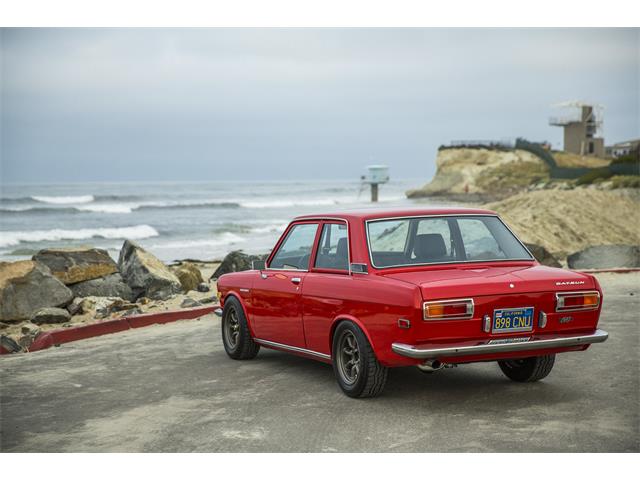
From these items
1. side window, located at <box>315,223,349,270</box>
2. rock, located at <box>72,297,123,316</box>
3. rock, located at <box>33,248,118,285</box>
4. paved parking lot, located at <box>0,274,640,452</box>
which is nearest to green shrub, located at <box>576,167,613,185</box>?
rock, located at <box>33,248,118,285</box>

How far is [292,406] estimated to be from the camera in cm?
720

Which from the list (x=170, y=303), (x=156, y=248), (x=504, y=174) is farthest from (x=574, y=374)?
(x=504, y=174)

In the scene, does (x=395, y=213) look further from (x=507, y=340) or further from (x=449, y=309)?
(x=507, y=340)

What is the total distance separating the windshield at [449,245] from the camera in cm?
764

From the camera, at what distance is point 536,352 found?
6.95 meters

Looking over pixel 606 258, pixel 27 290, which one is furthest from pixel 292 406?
pixel 606 258

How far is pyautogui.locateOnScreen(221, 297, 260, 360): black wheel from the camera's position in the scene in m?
9.45

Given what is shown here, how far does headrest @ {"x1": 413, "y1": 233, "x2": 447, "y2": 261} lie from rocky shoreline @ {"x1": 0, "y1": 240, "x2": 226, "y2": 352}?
6101 millimetres

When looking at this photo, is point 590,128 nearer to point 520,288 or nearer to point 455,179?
point 455,179

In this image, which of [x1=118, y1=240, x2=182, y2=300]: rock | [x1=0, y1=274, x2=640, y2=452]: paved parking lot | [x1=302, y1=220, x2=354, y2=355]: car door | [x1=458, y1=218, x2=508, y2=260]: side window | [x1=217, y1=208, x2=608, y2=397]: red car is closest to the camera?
[x1=0, y1=274, x2=640, y2=452]: paved parking lot

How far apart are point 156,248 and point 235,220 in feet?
69.9

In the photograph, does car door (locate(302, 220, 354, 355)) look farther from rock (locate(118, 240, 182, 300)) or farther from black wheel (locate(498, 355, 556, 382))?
rock (locate(118, 240, 182, 300))

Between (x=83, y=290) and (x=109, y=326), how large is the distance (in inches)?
160

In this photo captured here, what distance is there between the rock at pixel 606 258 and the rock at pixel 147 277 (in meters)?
8.95
